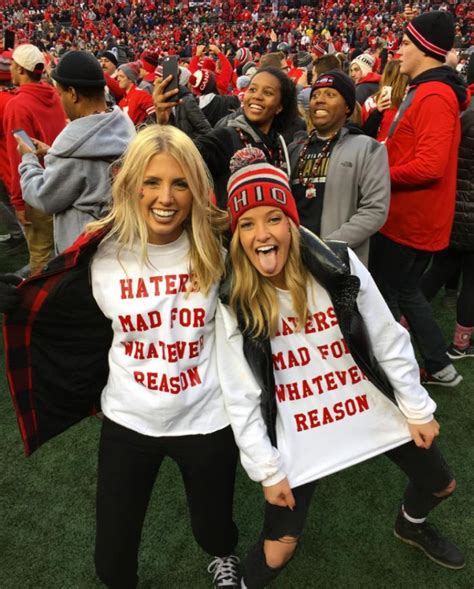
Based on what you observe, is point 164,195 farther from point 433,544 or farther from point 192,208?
point 433,544

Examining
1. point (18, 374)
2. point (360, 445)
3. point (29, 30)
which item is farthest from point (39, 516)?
point (29, 30)

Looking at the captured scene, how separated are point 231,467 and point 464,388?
2.14 metres

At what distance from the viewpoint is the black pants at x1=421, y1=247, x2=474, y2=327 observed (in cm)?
345

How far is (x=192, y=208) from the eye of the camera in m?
1.63

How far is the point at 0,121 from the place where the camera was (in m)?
4.55

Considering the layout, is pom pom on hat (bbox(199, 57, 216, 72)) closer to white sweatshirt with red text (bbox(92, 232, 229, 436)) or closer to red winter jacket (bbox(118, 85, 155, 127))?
red winter jacket (bbox(118, 85, 155, 127))

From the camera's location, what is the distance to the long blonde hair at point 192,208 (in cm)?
156

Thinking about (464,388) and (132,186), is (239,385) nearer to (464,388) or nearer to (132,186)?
(132,186)

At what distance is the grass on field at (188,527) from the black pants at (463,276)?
87 centimetres

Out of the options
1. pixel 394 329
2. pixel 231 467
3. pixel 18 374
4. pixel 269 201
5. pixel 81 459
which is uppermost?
pixel 269 201

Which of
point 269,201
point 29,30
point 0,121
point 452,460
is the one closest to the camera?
point 269,201

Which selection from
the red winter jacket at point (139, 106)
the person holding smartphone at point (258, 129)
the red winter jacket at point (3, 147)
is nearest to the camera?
the person holding smartphone at point (258, 129)

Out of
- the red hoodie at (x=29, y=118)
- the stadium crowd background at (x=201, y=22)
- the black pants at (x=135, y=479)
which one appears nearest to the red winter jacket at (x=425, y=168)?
the black pants at (x=135, y=479)

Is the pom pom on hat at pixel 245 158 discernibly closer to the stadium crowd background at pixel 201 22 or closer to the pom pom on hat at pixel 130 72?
the pom pom on hat at pixel 130 72
